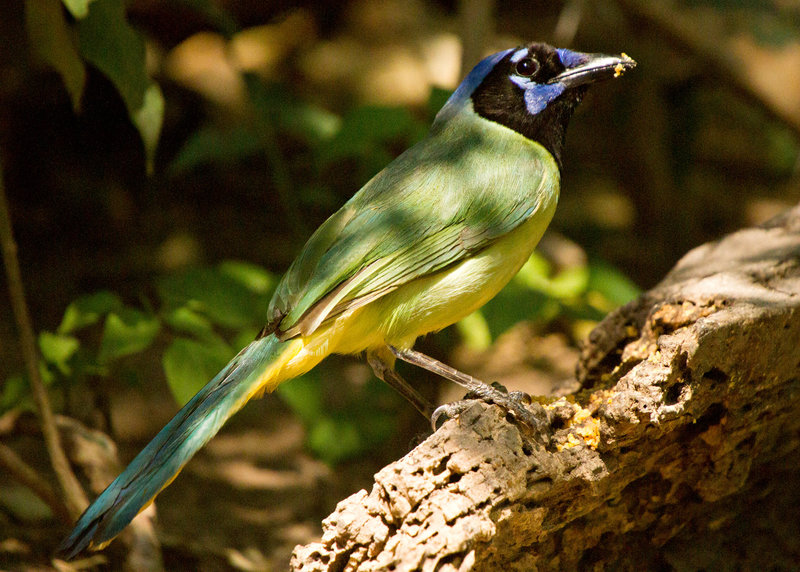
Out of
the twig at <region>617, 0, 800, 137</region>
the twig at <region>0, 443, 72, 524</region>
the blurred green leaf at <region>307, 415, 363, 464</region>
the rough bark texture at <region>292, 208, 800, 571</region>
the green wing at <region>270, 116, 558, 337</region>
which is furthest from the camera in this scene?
the twig at <region>617, 0, 800, 137</region>

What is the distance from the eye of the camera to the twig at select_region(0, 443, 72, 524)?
Answer: 3500 mm

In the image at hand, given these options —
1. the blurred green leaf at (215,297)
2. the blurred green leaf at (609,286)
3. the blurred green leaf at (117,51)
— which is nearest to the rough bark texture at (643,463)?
the blurred green leaf at (609,286)

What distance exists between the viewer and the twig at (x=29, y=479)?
350cm

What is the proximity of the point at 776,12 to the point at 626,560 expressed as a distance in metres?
4.01

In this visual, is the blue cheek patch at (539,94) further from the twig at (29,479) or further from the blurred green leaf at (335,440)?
the twig at (29,479)

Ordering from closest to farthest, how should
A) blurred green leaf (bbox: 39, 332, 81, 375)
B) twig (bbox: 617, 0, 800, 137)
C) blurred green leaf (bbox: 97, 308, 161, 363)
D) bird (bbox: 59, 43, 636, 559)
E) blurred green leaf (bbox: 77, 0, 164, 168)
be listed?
bird (bbox: 59, 43, 636, 559)
blurred green leaf (bbox: 77, 0, 164, 168)
blurred green leaf (bbox: 97, 308, 161, 363)
blurred green leaf (bbox: 39, 332, 81, 375)
twig (bbox: 617, 0, 800, 137)

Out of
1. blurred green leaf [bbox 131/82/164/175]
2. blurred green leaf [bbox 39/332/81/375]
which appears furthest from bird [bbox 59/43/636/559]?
Result: blurred green leaf [bbox 39/332/81/375]

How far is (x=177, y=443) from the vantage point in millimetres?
2770

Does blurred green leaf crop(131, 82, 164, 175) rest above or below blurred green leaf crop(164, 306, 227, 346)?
above

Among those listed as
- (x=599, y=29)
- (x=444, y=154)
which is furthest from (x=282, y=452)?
(x=599, y=29)

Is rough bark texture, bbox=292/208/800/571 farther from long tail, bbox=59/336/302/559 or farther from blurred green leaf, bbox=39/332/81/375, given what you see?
blurred green leaf, bbox=39/332/81/375

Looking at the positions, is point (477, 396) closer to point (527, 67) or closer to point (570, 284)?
point (527, 67)

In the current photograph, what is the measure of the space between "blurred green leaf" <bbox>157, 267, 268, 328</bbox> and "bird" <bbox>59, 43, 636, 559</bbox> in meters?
0.62

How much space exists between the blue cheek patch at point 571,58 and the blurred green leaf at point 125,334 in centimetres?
203
